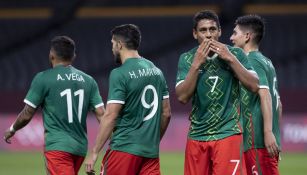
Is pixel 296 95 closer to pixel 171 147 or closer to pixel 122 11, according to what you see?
pixel 171 147

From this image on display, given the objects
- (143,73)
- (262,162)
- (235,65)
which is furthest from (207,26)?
(262,162)

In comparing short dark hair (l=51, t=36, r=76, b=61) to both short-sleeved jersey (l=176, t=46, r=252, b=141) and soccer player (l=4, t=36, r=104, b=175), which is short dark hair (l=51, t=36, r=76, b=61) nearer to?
soccer player (l=4, t=36, r=104, b=175)

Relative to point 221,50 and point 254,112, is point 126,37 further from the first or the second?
point 254,112

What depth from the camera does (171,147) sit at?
1856 centimetres

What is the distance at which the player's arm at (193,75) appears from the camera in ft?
20.4

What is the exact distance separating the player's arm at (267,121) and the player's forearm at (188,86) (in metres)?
0.88

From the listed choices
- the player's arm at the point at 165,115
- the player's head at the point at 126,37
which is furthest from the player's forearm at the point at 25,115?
the player's arm at the point at 165,115

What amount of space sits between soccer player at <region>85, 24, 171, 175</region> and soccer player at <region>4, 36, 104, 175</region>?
0.67 metres

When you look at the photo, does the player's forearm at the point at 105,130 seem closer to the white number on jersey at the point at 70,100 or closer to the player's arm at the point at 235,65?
the white number on jersey at the point at 70,100

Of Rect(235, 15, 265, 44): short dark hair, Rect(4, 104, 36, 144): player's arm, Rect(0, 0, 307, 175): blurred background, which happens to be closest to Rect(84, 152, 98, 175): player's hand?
Rect(4, 104, 36, 144): player's arm

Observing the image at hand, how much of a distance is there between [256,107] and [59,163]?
1.81 meters

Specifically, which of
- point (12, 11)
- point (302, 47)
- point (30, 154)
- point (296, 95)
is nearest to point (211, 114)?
point (30, 154)

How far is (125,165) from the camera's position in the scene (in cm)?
663

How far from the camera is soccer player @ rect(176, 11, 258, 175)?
636 cm
